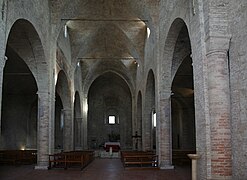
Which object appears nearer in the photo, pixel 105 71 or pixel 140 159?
pixel 140 159

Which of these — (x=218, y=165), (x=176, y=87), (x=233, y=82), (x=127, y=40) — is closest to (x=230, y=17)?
(x=233, y=82)

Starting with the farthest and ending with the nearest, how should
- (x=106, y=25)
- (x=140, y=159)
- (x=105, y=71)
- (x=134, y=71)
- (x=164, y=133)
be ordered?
(x=105, y=71)
(x=134, y=71)
(x=106, y=25)
(x=140, y=159)
(x=164, y=133)

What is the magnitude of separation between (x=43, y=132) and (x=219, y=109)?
34.8 ft

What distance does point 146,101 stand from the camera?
23969 millimetres

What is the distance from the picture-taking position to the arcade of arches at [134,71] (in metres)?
8.94

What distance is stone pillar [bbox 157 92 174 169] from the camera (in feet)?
54.1

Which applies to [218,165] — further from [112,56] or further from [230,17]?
[112,56]

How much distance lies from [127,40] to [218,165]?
19.1 metres

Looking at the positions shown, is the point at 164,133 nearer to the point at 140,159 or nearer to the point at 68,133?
the point at 140,159

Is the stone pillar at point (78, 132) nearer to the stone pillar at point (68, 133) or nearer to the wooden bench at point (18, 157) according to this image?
the stone pillar at point (68, 133)

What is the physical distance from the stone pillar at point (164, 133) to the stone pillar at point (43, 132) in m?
5.93

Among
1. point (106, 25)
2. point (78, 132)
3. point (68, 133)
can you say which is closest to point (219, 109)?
point (106, 25)

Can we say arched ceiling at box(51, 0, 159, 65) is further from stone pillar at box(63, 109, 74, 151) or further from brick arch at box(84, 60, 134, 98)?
stone pillar at box(63, 109, 74, 151)

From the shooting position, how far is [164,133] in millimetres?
16719
